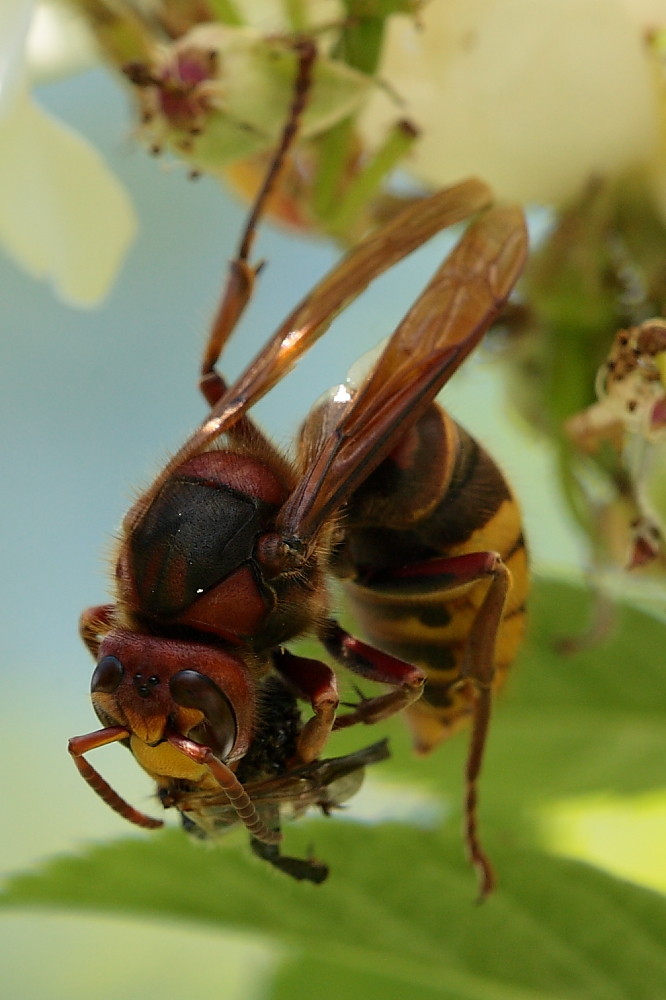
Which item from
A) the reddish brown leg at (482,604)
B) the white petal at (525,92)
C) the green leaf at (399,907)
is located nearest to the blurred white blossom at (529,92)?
the white petal at (525,92)

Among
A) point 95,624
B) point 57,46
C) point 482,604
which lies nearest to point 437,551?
point 482,604

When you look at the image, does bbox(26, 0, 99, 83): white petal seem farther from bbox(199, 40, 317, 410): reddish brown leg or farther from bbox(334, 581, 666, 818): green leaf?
bbox(334, 581, 666, 818): green leaf

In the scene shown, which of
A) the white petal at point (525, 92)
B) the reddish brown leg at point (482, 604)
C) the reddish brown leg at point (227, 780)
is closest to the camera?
the reddish brown leg at point (227, 780)

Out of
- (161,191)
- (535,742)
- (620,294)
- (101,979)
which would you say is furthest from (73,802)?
(620,294)

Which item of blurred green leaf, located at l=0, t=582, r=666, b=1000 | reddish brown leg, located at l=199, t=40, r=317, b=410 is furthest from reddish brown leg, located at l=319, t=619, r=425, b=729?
reddish brown leg, located at l=199, t=40, r=317, b=410

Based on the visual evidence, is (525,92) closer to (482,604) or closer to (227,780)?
(482,604)

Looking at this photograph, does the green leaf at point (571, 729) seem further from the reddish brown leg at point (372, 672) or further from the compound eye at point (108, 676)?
the compound eye at point (108, 676)
